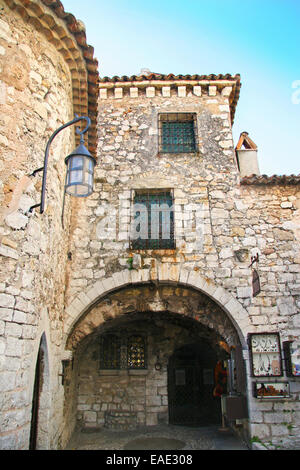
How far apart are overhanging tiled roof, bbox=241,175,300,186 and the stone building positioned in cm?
4

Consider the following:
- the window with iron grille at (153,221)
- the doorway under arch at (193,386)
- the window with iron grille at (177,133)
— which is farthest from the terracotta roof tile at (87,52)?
the doorway under arch at (193,386)

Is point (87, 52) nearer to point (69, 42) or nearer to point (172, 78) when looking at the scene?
point (69, 42)

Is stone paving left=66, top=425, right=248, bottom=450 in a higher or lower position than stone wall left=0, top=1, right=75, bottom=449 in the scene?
lower

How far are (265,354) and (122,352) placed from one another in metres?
4.08

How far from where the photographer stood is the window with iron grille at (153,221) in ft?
23.6

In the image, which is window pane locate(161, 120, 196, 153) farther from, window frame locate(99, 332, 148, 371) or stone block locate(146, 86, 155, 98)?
window frame locate(99, 332, 148, 371)

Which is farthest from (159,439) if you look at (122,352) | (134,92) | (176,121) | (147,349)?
(134,92)

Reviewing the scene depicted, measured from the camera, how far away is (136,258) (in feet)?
22.5

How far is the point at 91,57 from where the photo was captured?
574 cm

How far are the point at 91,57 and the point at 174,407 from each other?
830cm

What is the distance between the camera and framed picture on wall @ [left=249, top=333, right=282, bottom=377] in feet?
20.6

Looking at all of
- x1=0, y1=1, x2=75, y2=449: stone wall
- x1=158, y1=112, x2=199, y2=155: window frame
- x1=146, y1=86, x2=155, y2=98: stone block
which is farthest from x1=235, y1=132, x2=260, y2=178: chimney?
x1=0, y1=1, x2=75, y2=449: stone wall

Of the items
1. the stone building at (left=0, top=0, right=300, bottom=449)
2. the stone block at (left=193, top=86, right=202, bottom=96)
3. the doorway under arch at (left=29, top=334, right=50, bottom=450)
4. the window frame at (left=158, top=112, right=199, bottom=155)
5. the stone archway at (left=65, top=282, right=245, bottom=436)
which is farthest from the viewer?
the stone block at (left=193, top=86, right=202, bottom=96)
